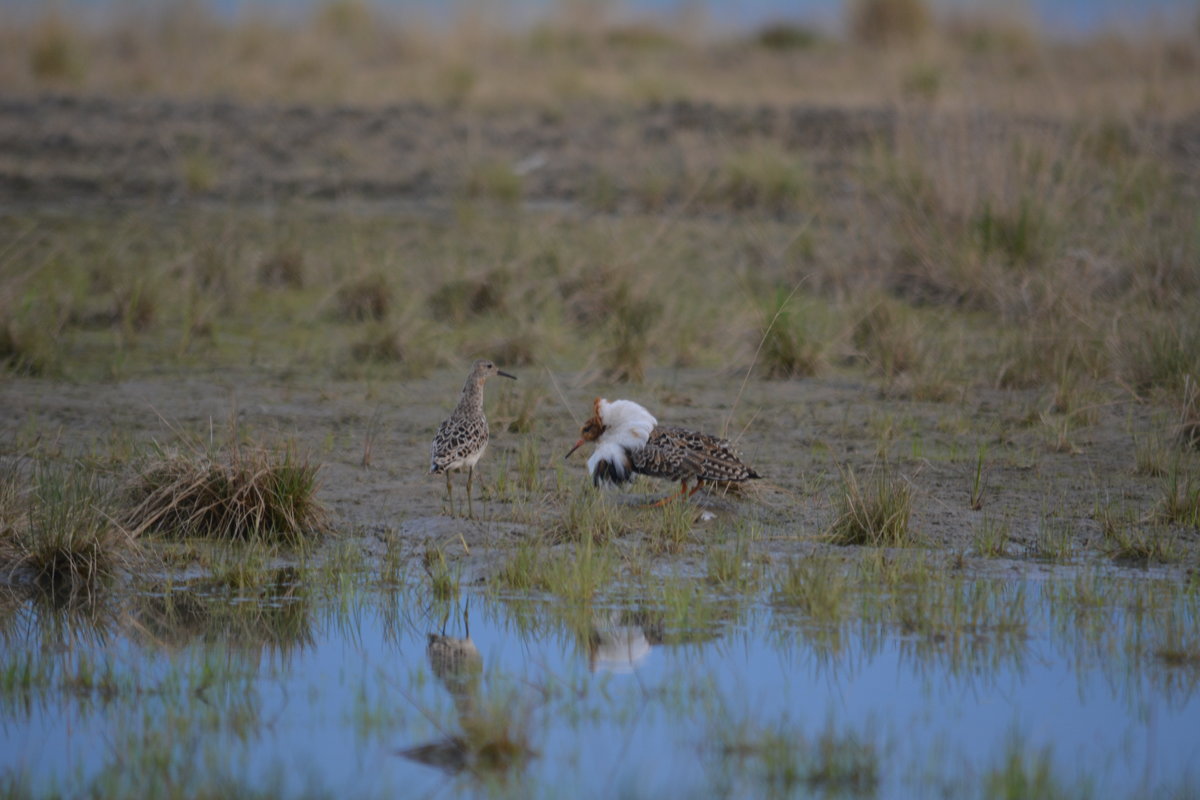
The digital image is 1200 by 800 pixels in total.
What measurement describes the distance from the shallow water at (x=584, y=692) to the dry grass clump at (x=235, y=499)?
0.60m

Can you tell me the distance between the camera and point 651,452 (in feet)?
24.0

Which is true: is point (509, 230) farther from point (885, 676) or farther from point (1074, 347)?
point (885, 676)

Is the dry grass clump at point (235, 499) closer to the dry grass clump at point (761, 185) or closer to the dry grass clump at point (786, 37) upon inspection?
the dry grass clump at point (761, 185)

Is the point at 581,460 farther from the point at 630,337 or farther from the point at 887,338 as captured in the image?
the point at 887,338

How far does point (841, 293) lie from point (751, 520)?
453cm

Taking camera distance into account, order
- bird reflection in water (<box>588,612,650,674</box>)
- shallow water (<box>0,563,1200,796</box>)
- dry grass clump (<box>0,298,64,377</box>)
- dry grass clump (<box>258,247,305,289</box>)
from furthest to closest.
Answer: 1. dry grass clump (<box>258,247,305,289</box>)
2. dry grass clump (<box>0,298,64,377</box>)
3. bird reflection in water (<box>588,612,650,674</box>)
4. shallow water (<box>0,563,1200,796</box>)

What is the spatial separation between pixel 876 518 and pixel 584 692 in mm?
2074

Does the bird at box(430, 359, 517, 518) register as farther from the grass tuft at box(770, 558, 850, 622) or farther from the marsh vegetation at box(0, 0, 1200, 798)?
the grass tuft at box(770, 558, 850, 622)

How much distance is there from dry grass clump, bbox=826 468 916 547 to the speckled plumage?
578 mm

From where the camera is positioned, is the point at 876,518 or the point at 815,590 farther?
the point at 876,518

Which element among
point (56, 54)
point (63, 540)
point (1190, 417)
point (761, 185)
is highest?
point (56, 54)

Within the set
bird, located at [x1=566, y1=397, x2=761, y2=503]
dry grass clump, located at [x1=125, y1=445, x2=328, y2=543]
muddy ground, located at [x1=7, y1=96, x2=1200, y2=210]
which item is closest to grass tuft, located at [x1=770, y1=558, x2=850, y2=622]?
bird, located at [x1=566, y1=397, x2=761, y2=503]

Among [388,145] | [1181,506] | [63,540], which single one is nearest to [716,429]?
[1181,506]

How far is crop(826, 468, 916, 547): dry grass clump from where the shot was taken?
22.4 ft
